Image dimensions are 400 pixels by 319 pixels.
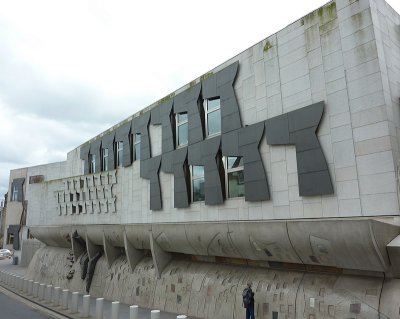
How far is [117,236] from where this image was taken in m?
23.8

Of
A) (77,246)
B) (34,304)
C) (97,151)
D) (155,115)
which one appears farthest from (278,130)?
(77,246)

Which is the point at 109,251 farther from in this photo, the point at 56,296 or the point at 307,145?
the point at 307,145

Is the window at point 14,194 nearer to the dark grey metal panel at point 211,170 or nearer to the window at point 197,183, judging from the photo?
Answer: the window at point 197,183

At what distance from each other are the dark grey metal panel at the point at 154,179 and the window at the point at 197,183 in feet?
10.1

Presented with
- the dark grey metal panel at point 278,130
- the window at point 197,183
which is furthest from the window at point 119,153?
the dark grey metal panel at point 278,130

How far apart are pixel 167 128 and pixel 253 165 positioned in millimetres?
7883

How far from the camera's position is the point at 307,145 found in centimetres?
1288

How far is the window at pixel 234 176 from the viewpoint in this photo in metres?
15.9

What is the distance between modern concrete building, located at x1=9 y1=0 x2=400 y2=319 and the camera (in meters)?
11.1

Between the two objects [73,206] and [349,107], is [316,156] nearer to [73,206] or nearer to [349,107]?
[349,107]

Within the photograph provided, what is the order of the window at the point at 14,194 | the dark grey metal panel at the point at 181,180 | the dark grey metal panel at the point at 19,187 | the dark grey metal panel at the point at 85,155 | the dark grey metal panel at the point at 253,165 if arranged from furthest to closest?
the window at the point at 14,194
the dark grey metal panel at the point at 19,187
the dark grey metal panel at the point at 85,155
the dark grey metal panel at the point at 181,180
the dark grey metal panel at the point at 253,165

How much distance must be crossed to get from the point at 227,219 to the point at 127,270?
10.4m

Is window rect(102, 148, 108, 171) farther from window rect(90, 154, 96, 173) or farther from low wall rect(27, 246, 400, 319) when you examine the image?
low wall rect(27, 246, 400, 319)

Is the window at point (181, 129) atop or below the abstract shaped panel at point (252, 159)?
atop
